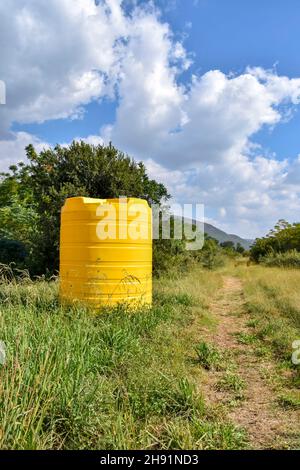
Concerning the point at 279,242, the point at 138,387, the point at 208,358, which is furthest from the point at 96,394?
the point at 279,242

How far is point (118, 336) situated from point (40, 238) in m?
7.42

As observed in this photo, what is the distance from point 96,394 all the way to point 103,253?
9.11ft

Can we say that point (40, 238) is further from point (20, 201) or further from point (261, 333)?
point (261, 333)

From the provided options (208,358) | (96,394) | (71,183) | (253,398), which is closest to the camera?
(96,394)

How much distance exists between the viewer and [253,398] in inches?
139

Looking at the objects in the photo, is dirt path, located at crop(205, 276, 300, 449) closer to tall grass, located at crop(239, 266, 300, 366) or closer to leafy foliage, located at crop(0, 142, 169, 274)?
tall grass, located at crop(239, 266, 300, 366)

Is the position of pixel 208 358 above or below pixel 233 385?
above

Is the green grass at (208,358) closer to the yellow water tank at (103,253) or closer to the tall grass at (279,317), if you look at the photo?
the tall grass at (279,317)

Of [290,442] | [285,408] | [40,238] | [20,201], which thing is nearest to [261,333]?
[285,408]

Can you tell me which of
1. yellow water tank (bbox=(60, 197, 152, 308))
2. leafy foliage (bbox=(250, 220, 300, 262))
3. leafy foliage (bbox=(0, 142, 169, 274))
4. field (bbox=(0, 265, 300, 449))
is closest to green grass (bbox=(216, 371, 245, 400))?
field (bbox=(0, 265, 300, 449))

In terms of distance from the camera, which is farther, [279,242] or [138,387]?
[279,242]

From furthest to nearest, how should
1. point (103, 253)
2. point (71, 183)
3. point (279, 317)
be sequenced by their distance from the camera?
point (71, 183)
point (279, 317)
point (103, 253)

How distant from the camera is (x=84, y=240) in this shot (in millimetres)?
5527

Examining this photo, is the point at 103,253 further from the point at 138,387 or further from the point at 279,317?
the point at 279,317
